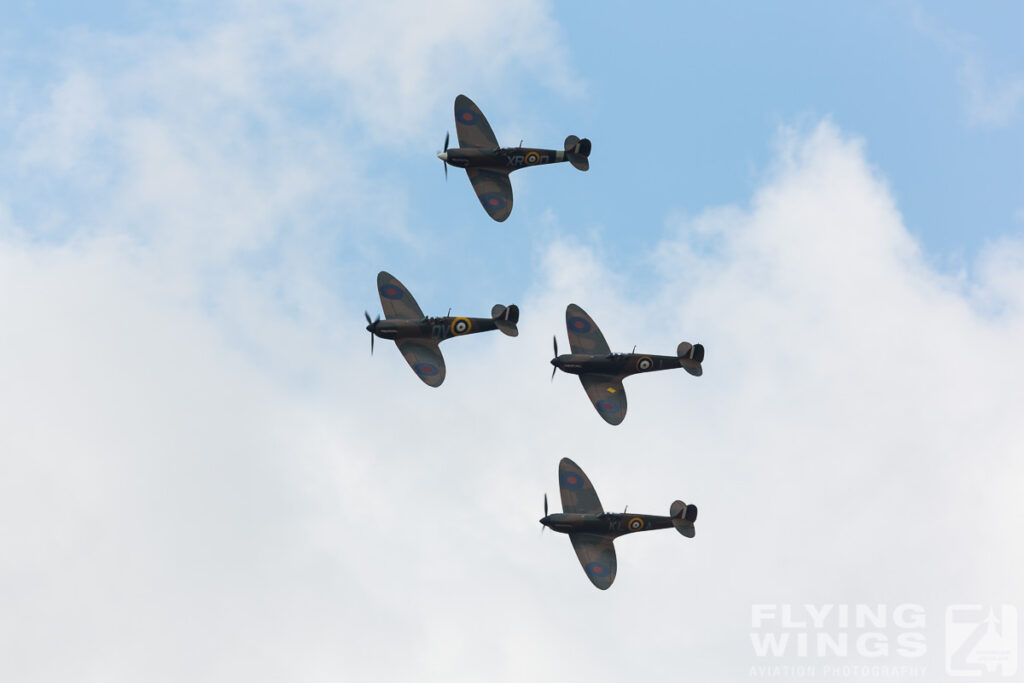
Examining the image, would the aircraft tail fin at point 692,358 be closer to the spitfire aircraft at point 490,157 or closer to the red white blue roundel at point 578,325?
the red white blue roundel at point 578,325

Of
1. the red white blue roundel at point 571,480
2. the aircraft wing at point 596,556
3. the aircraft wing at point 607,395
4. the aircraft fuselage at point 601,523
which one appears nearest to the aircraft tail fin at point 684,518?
the aircraft fuselage at point 601,523

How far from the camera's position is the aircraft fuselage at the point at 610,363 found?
277 feet

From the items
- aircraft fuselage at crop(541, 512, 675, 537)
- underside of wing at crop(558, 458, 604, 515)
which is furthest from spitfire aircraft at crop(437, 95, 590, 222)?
aircraft fuselage at crop(541, 512, 675, 537)

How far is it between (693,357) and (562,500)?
1327cm

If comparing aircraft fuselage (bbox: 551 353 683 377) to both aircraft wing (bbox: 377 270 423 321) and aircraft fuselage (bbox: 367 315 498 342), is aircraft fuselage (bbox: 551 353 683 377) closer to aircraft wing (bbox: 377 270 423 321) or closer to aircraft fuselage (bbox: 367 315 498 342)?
aircraft fuselage (bbox: 367 315 498 342)

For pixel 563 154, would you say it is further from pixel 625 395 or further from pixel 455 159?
pixel 625 395

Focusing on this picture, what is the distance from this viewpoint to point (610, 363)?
279 ft

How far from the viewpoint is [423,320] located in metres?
83.4

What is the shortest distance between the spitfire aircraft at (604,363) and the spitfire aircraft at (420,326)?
3.98m

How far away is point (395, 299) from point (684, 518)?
Answer: 2240cm

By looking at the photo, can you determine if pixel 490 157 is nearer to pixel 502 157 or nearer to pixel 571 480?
pixel 502 157

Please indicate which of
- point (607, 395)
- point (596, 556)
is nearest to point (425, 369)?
point (607, 395)

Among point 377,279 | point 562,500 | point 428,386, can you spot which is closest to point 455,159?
point 377,279

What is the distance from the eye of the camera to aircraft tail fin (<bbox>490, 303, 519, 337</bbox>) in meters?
84.3
